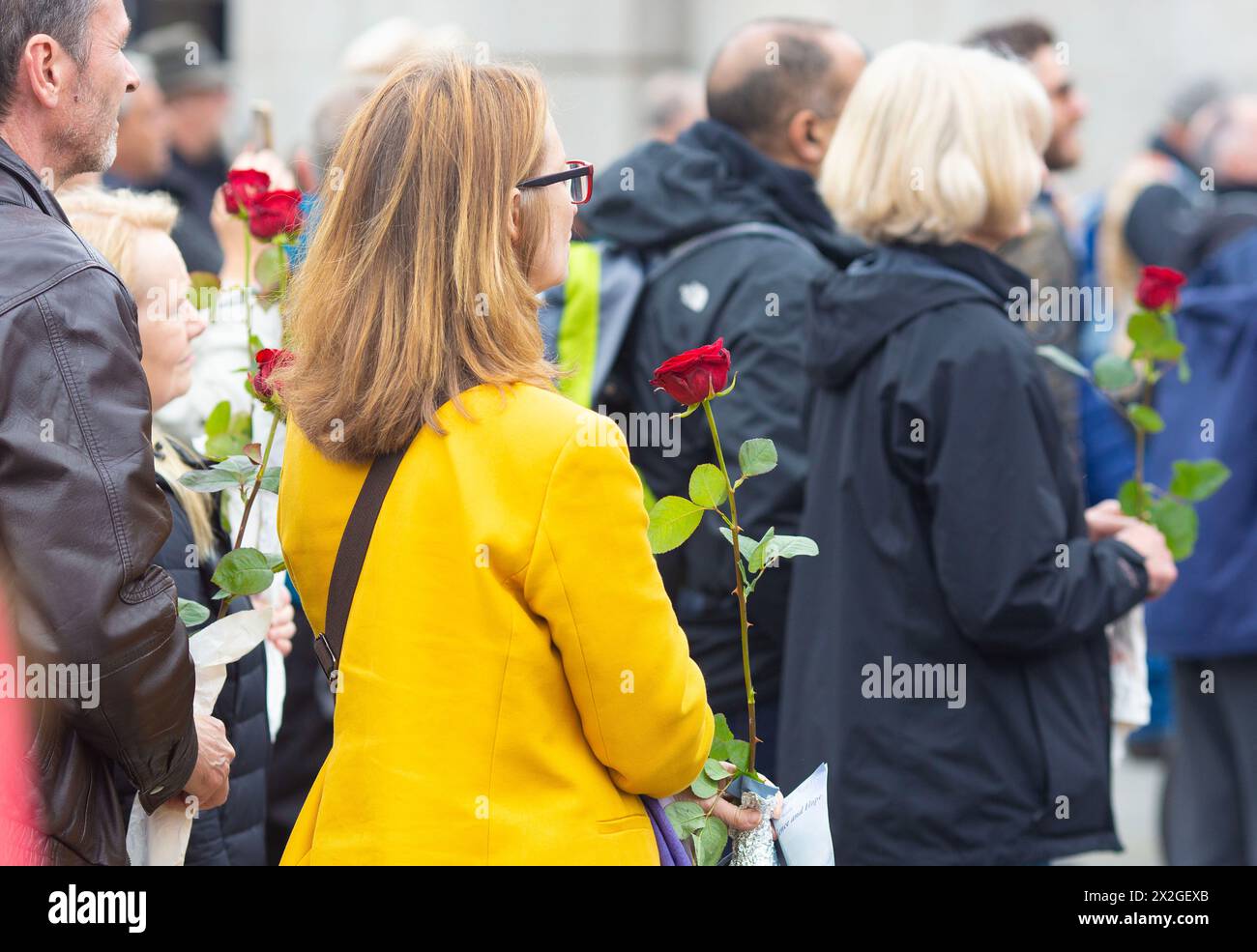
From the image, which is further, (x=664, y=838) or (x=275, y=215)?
(x=275, y=215)

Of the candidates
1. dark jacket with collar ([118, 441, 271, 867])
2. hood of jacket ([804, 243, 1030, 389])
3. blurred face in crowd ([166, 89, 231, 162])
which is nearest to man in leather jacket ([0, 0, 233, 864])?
dark jacket with collar ([118, 441, 271, 867])

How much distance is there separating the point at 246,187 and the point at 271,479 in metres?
0.73

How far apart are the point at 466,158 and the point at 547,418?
37cm

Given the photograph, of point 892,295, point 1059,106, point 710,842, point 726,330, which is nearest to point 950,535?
point 892,295

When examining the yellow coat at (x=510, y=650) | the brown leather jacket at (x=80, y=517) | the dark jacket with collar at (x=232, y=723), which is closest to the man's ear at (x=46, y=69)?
the brown leather jacket at (x=80, y=517)

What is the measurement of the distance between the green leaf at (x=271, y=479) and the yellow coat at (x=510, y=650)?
51cm

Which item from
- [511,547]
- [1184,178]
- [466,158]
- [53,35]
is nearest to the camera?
[511,547]

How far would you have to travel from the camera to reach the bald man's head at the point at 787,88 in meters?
4.25

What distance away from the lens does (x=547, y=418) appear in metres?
2.03

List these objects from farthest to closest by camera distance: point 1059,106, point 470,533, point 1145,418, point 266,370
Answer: point 1059,106
point 1145,418
point 266,370
point 470,533

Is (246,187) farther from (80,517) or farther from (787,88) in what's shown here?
(787,88)

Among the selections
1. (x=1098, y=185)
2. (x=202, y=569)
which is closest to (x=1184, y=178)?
(x=1098, y=185)

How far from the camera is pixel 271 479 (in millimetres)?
2553
